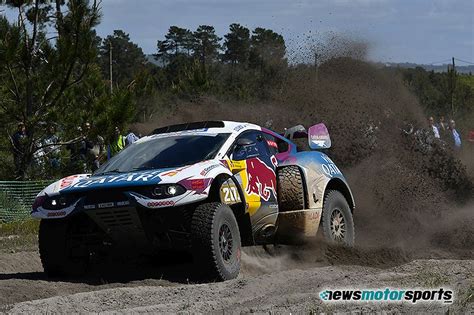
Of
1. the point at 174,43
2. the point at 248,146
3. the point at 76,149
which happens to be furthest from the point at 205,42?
the point at 248,146

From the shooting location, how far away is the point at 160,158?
9.51 m

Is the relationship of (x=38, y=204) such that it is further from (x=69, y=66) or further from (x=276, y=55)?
(x=276, y=55)

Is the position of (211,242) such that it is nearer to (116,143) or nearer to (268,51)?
(116,143)

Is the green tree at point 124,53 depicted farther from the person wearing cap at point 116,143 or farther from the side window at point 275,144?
the side window at point 275,144

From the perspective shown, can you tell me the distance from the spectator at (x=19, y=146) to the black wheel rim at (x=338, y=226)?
891 cm

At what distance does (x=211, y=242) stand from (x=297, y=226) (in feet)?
7.09

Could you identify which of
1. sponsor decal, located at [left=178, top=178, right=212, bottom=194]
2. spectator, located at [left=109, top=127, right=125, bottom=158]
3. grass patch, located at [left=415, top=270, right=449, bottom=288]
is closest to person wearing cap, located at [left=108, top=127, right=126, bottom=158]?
spectator, located at [left=109, top=127, right=125, bottom=158]

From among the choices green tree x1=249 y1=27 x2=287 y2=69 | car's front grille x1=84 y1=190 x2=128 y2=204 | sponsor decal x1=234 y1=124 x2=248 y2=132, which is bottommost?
car's front grille x1=84 y1=190 x2=128 y2=204

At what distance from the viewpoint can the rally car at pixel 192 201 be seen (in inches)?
338

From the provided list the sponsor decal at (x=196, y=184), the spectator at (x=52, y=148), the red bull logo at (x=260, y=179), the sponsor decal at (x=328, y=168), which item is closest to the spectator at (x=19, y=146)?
the spectator at (x=52, y=148)

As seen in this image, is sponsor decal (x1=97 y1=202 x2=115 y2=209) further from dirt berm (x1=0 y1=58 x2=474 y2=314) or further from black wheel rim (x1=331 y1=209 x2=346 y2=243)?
black wheel rim (x1=331 y1=209 x2=346 y2=243)

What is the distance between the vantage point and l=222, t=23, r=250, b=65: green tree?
57359mm

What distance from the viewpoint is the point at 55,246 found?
9.12 metres

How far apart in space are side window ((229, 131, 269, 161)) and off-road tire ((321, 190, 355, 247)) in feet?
4.09
